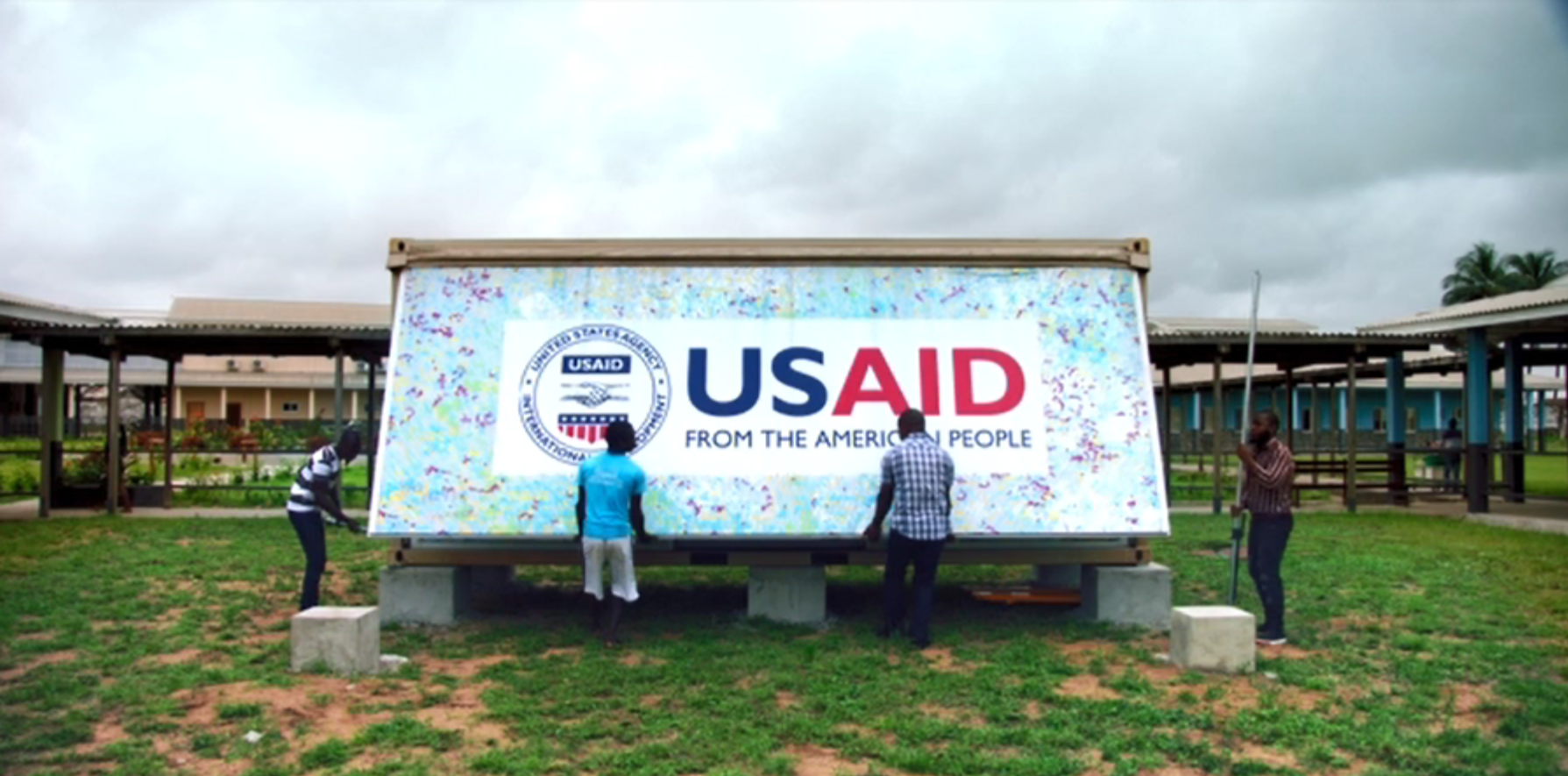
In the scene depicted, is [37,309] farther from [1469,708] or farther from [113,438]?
[1469,708]

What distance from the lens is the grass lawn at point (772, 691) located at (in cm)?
586

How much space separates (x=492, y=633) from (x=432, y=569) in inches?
27.6

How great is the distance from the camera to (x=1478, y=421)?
18312mm

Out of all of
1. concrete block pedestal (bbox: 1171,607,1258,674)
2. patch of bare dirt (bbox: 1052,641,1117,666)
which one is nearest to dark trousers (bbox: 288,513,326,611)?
patch of bare dirt (bbox: 1052,641,1117,666)

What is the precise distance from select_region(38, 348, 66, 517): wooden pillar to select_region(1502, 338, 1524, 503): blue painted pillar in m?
22.6

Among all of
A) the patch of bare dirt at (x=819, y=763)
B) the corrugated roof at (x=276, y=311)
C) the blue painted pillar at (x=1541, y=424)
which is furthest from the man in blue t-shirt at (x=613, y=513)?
the corrugated roof at (x=276, y=311)

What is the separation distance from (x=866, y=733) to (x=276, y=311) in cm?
4223

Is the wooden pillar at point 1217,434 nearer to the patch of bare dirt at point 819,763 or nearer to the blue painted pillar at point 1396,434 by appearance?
the blue painted pillar at point 1396,434

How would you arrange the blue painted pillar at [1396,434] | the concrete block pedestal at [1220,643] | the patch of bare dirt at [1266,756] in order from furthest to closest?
the blue painted pillar at [1396,434] < the concrete block pedestal at [1220,643] < the patch of bare dirt at [1266,756]

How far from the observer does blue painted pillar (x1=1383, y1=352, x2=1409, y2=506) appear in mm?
20016

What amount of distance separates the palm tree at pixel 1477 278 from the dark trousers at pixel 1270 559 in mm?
→ 58261

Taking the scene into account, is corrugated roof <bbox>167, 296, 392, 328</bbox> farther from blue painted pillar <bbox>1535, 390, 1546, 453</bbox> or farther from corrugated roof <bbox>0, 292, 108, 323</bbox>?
blue painted pillar <bbox>1535, 390, 1546, 453</bbox>

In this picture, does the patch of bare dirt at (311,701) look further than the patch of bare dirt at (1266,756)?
Yes

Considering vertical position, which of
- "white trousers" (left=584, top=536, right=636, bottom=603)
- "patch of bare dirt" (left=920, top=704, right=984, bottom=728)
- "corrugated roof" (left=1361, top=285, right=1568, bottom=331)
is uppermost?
"corrugated roof" (left=1361, top=285, right=1568, bottom=331)
